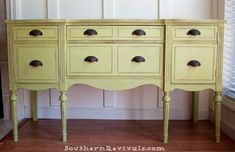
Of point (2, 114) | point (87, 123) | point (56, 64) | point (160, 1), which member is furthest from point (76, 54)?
point (2, 114)

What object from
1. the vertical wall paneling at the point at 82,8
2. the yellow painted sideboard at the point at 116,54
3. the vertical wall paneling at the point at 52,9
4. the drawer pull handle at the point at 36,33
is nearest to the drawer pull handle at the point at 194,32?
the yellow painted sideboard at the point at 116,54

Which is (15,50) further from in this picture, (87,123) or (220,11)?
(220,11)

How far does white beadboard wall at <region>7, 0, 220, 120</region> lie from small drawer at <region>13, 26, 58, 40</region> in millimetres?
571

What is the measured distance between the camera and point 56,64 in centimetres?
210

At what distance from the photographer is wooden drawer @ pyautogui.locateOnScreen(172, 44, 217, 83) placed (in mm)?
2066

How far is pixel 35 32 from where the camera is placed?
6.79ft

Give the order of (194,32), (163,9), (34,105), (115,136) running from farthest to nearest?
(34,105), (163,9), (115,136), (194,32)

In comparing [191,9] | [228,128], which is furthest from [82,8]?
[228,128]

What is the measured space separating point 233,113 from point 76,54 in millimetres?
1249

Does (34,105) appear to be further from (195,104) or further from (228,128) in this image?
(228,128)

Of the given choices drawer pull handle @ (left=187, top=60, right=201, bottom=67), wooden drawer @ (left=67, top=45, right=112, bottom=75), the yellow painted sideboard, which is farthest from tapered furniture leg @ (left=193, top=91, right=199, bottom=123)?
wooden drawer @ (left=67, top=45, right=112, bottom=75)

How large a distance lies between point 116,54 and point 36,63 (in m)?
0.56

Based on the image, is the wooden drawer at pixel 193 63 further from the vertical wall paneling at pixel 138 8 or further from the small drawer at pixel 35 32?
the small drawer at pixel 35 32

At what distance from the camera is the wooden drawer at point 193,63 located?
2.07 meters
